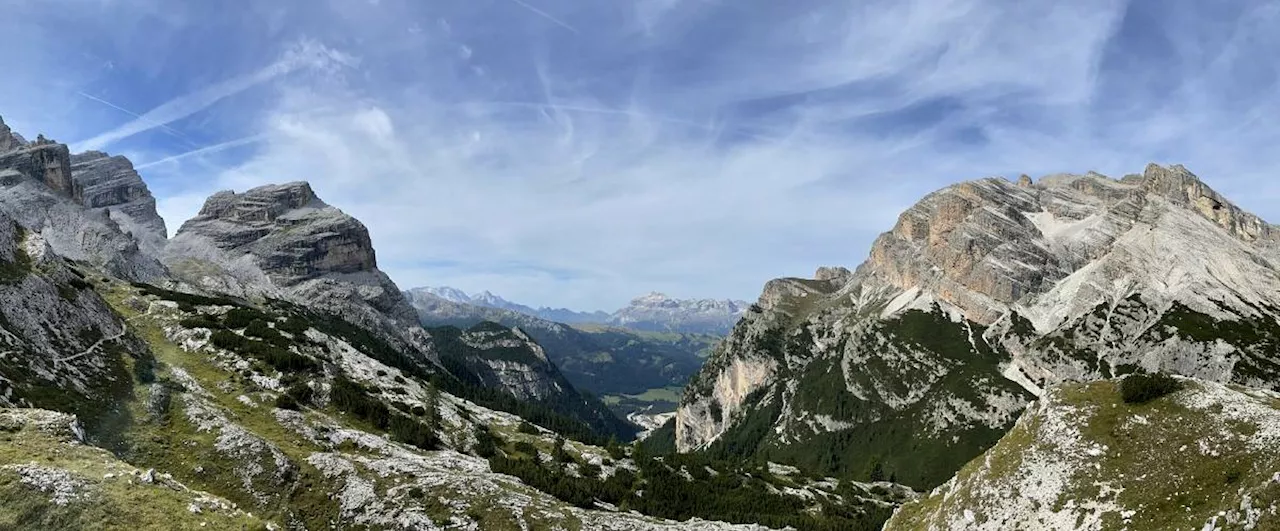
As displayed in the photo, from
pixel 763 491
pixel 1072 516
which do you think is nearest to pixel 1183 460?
pixel 1072 516

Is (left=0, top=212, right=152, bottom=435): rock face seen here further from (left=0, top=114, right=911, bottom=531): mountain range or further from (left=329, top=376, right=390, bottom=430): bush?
(left=329, top=376, right=390, bottom=430): bush

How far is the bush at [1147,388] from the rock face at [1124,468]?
2.48ft

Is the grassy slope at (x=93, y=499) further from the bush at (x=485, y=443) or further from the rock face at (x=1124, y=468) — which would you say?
the bush at (x=485, y=443)

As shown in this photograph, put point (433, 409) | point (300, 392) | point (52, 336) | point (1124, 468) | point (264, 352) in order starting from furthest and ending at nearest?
point (433, 409) < point (264, 352) < point (300, 392) < point (52, 336) < point (1124, 468)

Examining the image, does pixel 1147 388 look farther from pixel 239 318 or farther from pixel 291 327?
pixel 239 318

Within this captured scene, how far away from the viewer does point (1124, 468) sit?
150 feet

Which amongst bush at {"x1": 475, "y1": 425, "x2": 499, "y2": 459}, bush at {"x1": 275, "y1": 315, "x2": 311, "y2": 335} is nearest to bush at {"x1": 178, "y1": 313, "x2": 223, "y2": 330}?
bush at {"x1": 275, "y1": 315, "x2": 311, "y2": 335}

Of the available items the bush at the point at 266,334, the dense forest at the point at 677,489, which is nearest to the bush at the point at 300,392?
the dense forest at the point at 677,489

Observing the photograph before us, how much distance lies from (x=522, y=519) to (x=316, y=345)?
72357 millimetres

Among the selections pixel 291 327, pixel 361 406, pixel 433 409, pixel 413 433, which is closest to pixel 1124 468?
pixel 413 433

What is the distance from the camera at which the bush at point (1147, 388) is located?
5147cm

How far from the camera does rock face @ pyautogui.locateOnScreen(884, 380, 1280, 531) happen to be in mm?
40062

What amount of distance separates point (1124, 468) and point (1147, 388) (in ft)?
32.5

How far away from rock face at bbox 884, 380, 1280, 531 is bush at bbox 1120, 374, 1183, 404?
76 cm
